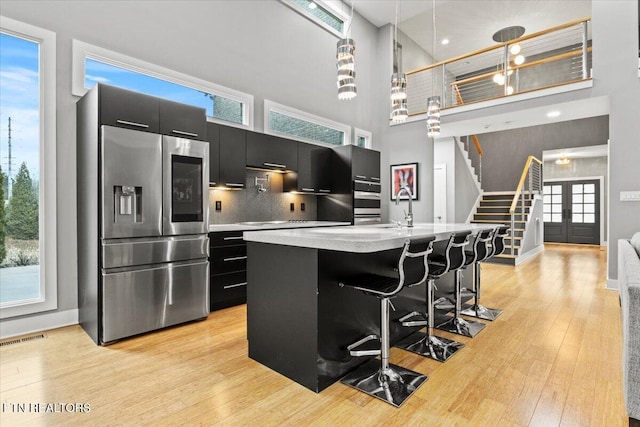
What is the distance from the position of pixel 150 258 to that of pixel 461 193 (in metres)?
6.68

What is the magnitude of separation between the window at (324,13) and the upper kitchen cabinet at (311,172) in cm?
234

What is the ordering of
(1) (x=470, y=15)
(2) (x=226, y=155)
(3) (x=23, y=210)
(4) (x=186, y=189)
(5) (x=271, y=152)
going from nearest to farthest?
(3) (x=23, y=210)
(4) (x=186, y=189)
(2) (x=226, y=155)
(5) (x=271, y=152)
(1) (x=470, y=15)

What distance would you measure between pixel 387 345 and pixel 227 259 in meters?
2.23

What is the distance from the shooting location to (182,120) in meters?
3.33

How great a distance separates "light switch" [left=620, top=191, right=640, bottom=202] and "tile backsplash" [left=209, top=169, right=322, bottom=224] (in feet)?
14.6

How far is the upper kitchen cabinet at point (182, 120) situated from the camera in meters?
3.21

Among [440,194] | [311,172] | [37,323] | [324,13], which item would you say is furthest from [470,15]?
[37,323]

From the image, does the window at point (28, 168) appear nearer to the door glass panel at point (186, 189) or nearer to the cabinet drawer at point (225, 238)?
the door glass panel at point (186, 189)

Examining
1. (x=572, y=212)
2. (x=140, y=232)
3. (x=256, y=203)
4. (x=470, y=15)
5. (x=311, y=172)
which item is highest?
(x=470, y=15)

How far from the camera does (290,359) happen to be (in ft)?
7.30

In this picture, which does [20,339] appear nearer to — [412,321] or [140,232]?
[140,232]

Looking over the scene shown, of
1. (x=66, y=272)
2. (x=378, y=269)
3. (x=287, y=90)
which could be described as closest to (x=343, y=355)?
(x=378, y=269)

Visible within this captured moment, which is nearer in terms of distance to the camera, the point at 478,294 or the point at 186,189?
the point at 186,189

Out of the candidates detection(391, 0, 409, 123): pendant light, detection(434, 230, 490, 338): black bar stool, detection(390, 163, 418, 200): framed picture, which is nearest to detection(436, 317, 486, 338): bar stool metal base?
detection(434, 230, 490, 338): black bar stool
